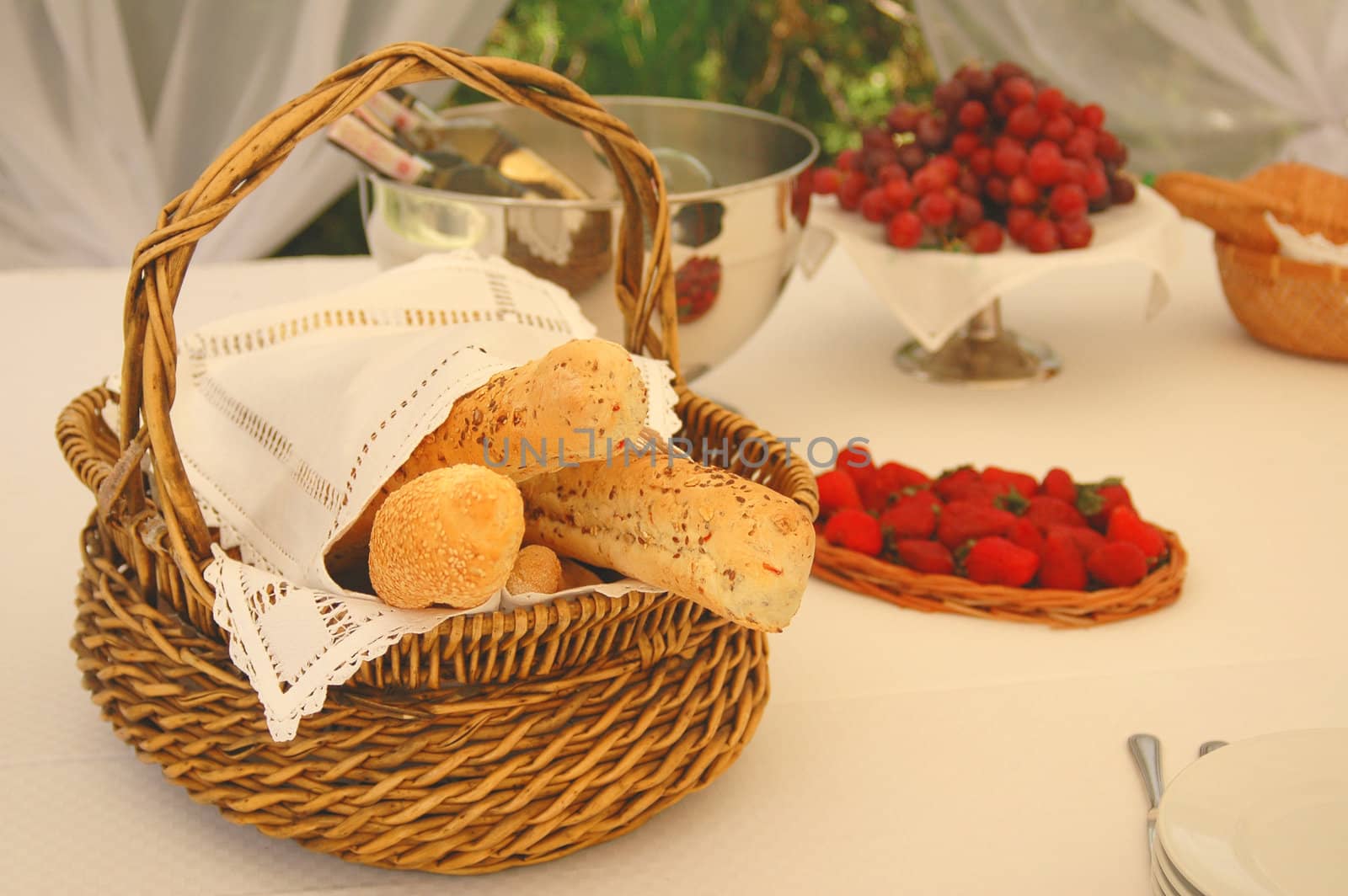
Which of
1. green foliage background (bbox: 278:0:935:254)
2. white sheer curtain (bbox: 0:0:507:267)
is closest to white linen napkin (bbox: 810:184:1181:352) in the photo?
white sheer curtain (bbox: 0:0:507:267)

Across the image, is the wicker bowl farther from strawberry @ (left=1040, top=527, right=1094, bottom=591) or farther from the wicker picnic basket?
the wicker picnic basket

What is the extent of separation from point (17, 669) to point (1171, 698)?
71 centimetres

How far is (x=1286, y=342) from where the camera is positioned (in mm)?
1325

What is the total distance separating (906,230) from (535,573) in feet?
2.27

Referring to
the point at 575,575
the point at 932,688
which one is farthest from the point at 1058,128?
the point at 575,575

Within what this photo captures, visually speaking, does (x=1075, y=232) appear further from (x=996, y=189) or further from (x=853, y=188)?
(x=853, y=188)

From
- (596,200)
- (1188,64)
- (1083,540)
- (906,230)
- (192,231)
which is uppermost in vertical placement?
(192,231)

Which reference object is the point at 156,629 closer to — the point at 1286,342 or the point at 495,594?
the point at 495,594

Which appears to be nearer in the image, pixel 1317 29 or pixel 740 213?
pixel 740 213

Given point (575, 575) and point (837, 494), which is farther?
point (837, 494)

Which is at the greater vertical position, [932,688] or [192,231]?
[192,231]

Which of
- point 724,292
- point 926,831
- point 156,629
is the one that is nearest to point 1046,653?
point 926,831

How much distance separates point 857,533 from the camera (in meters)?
0.90

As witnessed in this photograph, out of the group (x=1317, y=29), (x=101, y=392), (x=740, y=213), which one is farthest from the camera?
(x=1317, y=29)
